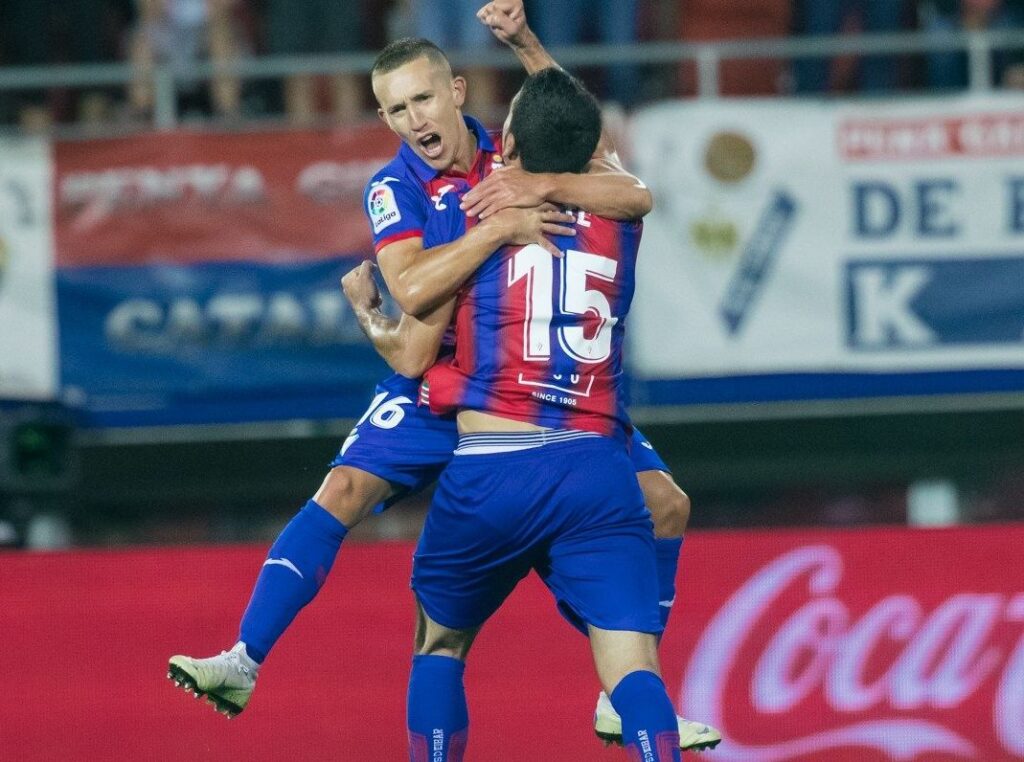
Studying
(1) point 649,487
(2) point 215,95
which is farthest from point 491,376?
(2) point 215,95

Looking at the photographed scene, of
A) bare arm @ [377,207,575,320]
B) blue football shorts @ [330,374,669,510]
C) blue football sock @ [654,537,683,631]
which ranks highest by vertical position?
bare arm @ [377,207,575,320]

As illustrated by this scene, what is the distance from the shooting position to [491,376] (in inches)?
186

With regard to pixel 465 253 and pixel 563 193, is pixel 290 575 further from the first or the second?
pixel 563 193

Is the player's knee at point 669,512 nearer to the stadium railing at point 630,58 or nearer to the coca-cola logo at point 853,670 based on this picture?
the coca-cola logo at point 853,670

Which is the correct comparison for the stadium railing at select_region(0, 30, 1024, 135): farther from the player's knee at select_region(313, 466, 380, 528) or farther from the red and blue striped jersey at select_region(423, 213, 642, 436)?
the red and blue striped jersey at select_region(423, 213, 642, 436)

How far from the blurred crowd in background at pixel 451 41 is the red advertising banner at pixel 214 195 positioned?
184 millimetres

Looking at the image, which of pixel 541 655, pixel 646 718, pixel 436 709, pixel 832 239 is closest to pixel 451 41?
pixel 832 239

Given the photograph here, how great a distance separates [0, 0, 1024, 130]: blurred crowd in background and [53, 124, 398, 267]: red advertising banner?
0.18 m

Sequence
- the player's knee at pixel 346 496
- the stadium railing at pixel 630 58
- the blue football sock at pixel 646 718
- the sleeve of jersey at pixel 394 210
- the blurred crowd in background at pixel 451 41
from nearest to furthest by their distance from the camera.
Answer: the blue football sock at pixel 646 718, the sleeve of jersey at pixel 394 210, the player's knee at pixel 346 496, the stadium railing at pixel 630 58, the blurred crowd in background at pixel 451 41

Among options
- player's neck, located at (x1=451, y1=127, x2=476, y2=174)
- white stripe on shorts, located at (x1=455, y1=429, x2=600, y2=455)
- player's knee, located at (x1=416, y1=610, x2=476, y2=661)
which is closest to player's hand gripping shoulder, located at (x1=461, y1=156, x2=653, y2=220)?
player's neck, located at (x1=451, y1=127, x2=476, y2=174)

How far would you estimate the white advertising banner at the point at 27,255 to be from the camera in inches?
360

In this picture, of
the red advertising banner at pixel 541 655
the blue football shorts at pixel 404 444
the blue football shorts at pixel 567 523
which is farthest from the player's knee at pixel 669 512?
the red advertising banner at pixel 541 655

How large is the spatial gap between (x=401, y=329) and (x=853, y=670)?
2.09 meters

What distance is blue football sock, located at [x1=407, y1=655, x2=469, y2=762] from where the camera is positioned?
511 centimetres
